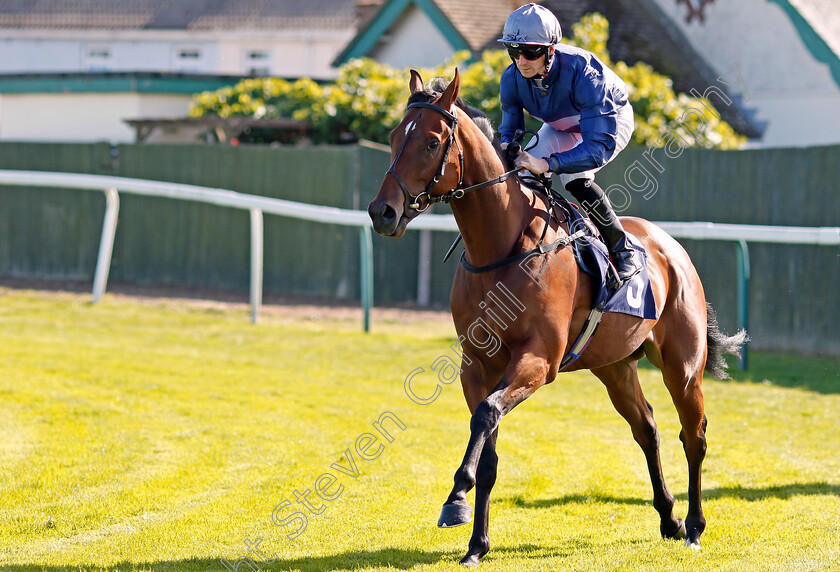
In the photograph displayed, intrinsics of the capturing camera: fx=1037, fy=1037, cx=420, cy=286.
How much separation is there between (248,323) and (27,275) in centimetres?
523

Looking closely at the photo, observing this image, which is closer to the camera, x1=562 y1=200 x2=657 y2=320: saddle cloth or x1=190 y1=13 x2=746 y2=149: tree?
x1=562 y1=200 x2=657 y2=320: saddle cloth

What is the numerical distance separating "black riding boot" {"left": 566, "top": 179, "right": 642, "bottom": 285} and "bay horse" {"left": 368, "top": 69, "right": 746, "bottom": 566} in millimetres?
195

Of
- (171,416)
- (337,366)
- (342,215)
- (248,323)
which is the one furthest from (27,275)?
(171,416)

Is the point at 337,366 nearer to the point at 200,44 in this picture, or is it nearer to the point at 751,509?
the point at 751,509

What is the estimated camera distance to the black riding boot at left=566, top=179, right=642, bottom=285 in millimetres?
4977

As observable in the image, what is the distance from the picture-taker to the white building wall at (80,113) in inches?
711

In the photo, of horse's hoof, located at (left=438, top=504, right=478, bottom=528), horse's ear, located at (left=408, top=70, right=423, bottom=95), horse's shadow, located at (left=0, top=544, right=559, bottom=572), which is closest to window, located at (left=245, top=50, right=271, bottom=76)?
horse's ear, located at (left=408, top=70, right=423, bottom=95)

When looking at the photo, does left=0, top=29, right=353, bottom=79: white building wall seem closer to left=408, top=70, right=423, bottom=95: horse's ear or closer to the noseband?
left=408, top=70, right=423, bottom=95: horse's ear

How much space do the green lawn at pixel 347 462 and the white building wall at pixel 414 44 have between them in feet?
31.4

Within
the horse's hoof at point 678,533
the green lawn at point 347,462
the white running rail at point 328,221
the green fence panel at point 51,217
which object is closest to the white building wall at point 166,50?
the green fence panel at point 51,217

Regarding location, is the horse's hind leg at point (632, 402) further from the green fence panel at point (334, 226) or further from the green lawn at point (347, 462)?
the green fence panel at point (334, 226)

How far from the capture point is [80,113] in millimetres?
18453

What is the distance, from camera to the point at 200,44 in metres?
31.3

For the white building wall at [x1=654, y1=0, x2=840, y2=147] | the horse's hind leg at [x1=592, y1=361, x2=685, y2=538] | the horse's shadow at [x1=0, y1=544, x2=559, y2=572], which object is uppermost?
the white building wall at [x1=654, y1=0, x2=840, y2=147]
